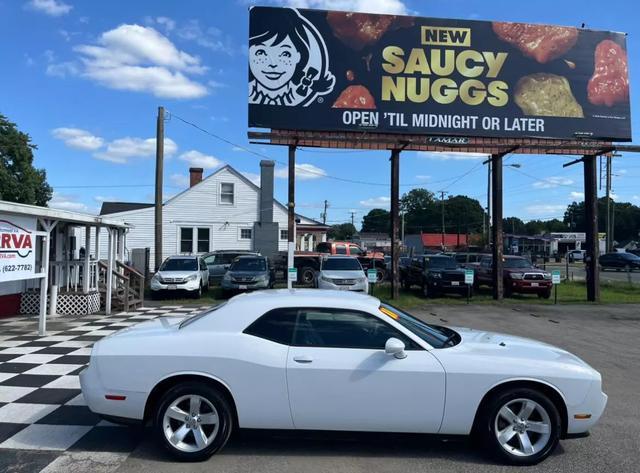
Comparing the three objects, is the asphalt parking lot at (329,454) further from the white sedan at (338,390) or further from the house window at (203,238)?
the house window at (203,238)

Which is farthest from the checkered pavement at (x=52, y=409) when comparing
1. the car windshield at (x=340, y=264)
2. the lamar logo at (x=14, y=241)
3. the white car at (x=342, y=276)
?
the car windshield at (x=340, y=264)

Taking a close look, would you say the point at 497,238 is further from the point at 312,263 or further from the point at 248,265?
the point at 248,265

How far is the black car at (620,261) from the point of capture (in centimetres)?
4266

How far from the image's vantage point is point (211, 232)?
3164 cm

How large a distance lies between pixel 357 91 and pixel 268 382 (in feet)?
46.5

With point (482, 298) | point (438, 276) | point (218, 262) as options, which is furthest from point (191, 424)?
point (218, 262)

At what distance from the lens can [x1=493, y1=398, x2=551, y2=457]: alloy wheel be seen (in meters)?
4.30

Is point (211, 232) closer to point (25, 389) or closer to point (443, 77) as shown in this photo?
point (443, 77)

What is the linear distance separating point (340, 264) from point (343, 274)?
3.24ft

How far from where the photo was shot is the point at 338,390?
4.26 m

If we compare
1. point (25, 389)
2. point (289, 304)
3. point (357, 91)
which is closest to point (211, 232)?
point (357, 91)

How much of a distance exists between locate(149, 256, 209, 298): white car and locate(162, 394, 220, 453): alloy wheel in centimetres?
1456

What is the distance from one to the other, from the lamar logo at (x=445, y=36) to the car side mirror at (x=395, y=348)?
15.2 meters

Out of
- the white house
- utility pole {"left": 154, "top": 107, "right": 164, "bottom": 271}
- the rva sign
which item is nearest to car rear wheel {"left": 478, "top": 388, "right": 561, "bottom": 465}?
the rva sign
